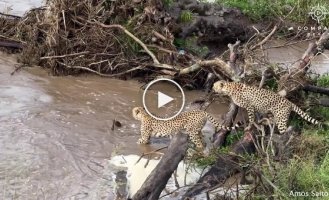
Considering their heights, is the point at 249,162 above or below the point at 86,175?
above

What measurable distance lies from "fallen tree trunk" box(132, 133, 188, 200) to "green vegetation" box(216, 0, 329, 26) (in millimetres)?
9219

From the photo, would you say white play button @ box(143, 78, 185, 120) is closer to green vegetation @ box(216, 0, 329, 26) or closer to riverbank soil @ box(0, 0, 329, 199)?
riverbank soil @ box(0, 0, 329, 199)

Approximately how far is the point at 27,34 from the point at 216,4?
14.9ft

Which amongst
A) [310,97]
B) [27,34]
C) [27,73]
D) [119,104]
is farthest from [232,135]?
[27,34]

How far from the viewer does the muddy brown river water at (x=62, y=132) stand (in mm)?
7254

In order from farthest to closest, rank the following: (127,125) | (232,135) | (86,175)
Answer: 1. (127,125)
2. (232,135)
3. (86,175)

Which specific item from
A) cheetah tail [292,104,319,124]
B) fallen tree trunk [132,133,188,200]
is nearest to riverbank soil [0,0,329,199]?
cheetah tail [292,104,319,124]

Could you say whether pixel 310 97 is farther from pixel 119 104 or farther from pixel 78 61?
pixel 78 61

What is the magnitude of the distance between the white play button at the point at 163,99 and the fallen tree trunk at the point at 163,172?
10.3 feet

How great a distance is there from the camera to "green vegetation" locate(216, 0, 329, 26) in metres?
15.3

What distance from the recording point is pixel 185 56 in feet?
37.2

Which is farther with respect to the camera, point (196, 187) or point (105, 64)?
point (105, 64)

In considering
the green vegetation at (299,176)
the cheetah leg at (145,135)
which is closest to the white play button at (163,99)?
the cheetah leg at (145,135)

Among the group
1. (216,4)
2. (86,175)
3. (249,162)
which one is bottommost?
(86,175)
